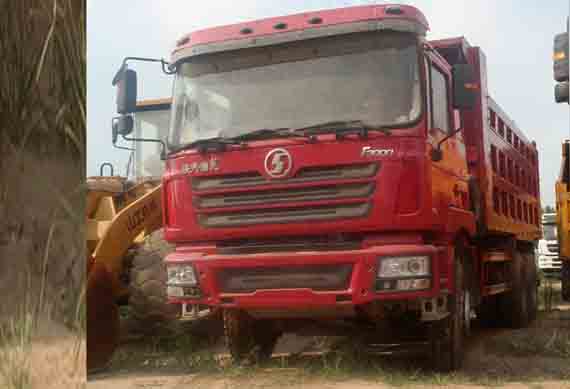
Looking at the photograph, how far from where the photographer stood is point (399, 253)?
403cm

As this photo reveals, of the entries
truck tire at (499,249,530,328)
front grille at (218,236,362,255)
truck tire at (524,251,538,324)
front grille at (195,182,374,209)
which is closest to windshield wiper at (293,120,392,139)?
front grille at (195,182,374,209)

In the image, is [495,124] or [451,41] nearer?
[451,41]

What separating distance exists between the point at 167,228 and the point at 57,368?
11.7 ft

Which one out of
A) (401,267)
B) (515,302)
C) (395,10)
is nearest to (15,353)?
(401,267)

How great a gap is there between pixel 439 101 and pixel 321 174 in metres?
0.98

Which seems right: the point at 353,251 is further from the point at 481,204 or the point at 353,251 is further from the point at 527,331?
the point at 527,331

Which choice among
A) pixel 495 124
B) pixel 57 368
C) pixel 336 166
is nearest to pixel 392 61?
pixel 336 166

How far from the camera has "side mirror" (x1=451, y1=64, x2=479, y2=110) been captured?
15.1ft

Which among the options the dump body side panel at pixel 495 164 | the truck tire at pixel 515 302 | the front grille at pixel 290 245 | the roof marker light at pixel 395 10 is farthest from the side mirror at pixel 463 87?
the truck tire at pixel 515 302

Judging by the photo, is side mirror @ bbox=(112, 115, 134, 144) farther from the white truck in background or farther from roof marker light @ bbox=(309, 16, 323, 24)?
the white truck in background

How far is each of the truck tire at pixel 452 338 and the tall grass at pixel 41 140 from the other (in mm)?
3727

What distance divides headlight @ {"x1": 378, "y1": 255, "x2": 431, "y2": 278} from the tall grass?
303cm

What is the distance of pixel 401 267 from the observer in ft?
13.2

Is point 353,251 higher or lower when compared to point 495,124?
lower
